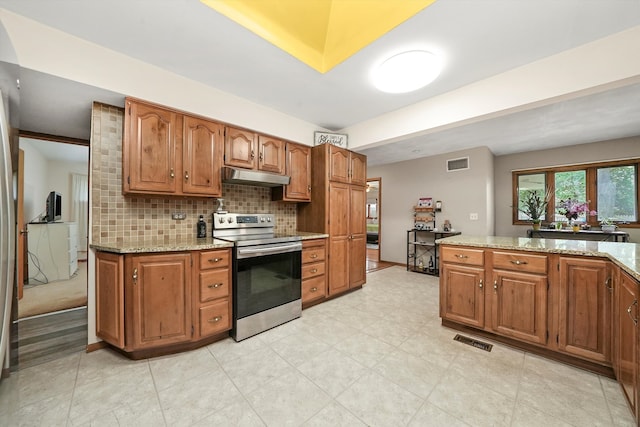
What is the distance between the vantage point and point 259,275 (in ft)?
7.60

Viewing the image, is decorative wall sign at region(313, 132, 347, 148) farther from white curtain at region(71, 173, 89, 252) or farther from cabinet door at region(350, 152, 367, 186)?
white curtain at region(71, 173, 89, 252)

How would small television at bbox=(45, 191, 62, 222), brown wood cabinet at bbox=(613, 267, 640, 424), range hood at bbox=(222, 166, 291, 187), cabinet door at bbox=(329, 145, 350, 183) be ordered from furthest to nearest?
small television at bbox=(45, 191, 62, 222), cabinet door at bbox=(329, 145, 350, 183), range hood at bbox=(222, 166, 291, 187), brown wood cabinet at bbox=(613, 267, 640, 424)

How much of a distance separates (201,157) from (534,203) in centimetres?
563

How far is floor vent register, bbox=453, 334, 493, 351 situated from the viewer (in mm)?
2041

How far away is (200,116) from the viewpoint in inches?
94.3

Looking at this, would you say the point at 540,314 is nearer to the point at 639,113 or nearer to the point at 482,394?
the point at 482,394

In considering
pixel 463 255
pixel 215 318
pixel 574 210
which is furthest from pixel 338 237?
pixel 574 210

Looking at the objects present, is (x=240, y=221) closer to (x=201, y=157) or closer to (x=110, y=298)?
(x=201, y=157)

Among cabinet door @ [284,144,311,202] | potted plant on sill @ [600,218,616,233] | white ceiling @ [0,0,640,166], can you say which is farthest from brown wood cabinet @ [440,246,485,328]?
potted plant on sill @ [600,218,616,233]

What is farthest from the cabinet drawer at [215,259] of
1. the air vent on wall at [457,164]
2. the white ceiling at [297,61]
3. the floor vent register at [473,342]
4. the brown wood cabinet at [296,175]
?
the air vent on wall at [457,164]

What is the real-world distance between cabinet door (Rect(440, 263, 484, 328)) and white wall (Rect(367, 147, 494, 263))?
2672mm

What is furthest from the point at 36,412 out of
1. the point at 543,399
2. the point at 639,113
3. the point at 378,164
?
the point at 639,113

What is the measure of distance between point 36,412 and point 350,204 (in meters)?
3.17

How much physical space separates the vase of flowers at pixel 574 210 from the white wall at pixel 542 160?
555 mm
